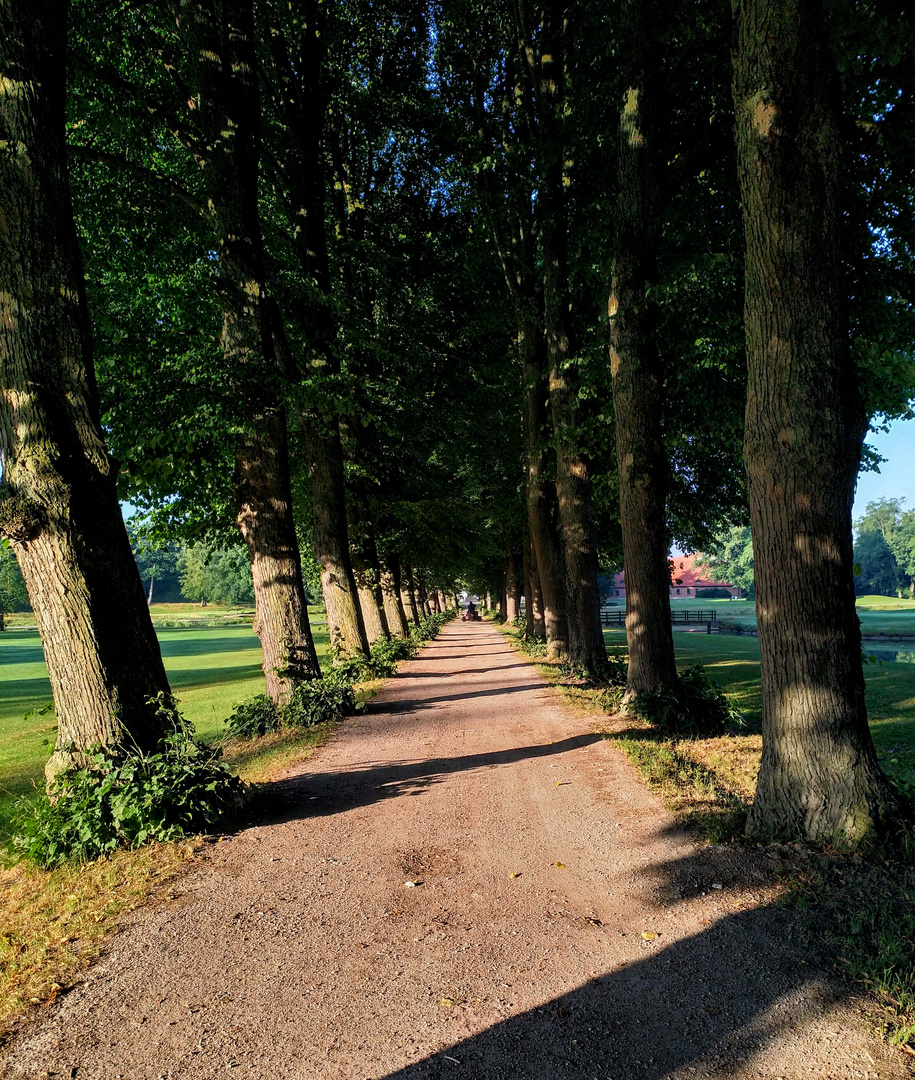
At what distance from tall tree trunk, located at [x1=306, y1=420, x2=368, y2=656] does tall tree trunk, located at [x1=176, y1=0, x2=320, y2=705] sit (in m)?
4.49

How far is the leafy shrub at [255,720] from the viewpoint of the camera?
30.0 ft

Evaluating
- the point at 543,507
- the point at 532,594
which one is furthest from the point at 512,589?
the point at 543,507

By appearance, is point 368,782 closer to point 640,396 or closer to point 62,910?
point 62,910

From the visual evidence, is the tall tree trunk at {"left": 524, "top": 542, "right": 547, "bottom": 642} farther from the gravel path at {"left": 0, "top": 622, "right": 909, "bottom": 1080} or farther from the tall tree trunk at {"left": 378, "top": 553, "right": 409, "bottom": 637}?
the gravel path at {"left": 0, "top": 622, "right": 909, "bottom": 1080}

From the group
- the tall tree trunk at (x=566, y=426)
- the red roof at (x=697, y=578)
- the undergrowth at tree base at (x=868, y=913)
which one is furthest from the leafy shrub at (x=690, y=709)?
the red roof at (x=697, y=578)

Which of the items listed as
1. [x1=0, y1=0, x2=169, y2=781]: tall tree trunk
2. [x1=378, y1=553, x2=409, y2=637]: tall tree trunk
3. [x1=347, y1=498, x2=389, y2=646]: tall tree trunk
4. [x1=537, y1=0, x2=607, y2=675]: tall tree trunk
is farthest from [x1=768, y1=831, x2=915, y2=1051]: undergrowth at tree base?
[x1=378, y1=553, x2=409, y2=637]: tall tree trunk

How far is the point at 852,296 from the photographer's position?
8016 mm

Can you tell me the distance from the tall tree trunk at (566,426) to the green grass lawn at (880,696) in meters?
3.36

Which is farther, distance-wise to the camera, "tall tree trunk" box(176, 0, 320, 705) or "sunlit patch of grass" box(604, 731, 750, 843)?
"tall tree trunk" box(176, 0, 320, 705)

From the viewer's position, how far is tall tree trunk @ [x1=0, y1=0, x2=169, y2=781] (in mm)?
4734

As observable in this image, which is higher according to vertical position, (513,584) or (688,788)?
(513,584)

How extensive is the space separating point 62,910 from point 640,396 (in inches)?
322

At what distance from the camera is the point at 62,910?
384cm

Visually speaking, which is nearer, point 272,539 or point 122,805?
point 122,805
